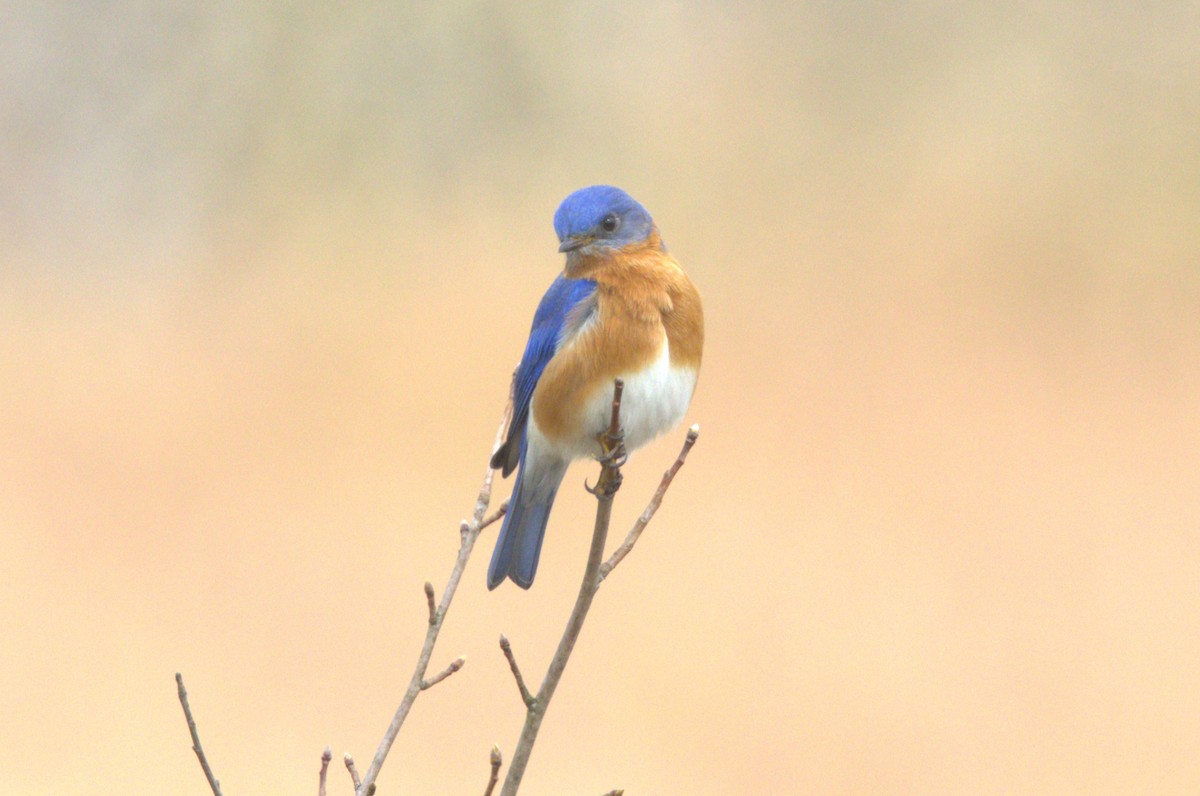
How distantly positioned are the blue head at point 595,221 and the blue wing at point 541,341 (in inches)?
3.6

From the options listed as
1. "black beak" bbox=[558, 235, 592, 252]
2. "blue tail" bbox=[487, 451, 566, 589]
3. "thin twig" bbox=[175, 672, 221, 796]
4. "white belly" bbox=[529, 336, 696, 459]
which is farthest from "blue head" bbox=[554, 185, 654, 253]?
"thin twig" bbox=[175, 672, 221, 796]

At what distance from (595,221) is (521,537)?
740mm

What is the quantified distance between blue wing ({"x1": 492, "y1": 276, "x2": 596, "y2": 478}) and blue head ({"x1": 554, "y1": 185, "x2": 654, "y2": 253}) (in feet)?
0.30

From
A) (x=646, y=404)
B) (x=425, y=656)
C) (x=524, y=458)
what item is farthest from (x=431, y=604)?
(x=524, y=458)

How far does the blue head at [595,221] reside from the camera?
2973mm

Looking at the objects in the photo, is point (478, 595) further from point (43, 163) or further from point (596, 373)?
point (43, 163)

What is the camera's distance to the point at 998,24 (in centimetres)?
841

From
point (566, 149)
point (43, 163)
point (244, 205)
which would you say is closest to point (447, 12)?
point (566, 149)

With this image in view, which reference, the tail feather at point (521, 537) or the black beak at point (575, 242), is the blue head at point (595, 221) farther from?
the tail feather at point (521, 537)

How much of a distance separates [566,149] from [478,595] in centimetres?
325

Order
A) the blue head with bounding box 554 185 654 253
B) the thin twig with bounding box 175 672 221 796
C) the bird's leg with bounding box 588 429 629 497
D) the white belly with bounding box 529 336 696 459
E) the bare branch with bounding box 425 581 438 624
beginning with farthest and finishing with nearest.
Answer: the blue head with bounding box 554 185 654 253 → the white belly with bounding box 529 336 696 459 → the bird's leg with bounding box 588 429 629 497 → the bare branch with bounding box 425 581 438 624 → the thin twig with bounding box 175 672 221 796

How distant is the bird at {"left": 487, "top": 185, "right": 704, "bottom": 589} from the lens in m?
2.87

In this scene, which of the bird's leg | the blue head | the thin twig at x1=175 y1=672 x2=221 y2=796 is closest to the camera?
the thin twig at x1=175 y1=672 x2=221 y2=796

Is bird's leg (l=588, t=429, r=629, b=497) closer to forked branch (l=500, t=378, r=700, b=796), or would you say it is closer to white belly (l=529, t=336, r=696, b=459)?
forked branch (l=500, t=378, r=700, b=796)
